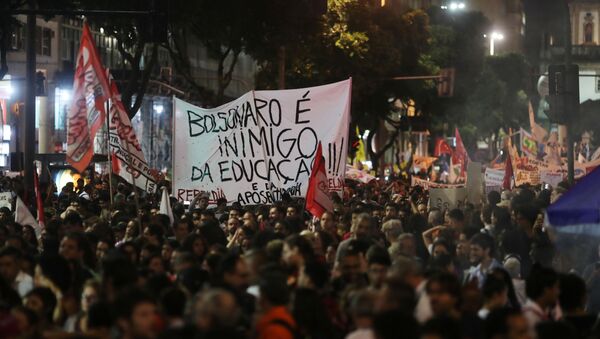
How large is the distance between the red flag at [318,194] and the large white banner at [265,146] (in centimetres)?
167

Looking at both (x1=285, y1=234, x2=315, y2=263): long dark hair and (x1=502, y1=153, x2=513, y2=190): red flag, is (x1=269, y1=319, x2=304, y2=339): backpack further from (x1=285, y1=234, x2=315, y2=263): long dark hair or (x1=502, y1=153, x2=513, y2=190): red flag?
(x1=502, y1=153, x2=513, y2=190): red flag

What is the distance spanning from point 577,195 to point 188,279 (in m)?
3.09

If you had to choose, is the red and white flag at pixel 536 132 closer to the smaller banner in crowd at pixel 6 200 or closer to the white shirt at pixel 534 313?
the smaller banner in crowd at pixel 6 200

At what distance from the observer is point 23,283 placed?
461 inches

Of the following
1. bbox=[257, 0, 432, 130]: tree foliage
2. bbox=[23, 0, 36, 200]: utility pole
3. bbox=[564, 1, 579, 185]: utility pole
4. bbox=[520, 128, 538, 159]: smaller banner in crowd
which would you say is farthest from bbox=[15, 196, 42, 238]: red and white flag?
bbox=[257, 0, 432, 130]: tree foliage

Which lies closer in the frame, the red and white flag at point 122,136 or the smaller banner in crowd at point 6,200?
the red and white flag at point 122,136

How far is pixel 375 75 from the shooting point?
177 feet

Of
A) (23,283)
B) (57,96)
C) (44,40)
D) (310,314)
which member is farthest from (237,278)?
(57,96)

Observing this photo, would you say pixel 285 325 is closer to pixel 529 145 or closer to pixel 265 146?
pixel 265 146

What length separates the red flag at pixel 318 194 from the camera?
58.2ft

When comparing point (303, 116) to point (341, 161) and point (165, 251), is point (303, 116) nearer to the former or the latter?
point (341, 161)

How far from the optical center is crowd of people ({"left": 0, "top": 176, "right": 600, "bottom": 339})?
8.20 meters

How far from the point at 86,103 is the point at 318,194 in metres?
2.97

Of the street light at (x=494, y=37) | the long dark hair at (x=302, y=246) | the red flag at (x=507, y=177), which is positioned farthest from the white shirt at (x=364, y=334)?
the street light at (x=494, y=37)
